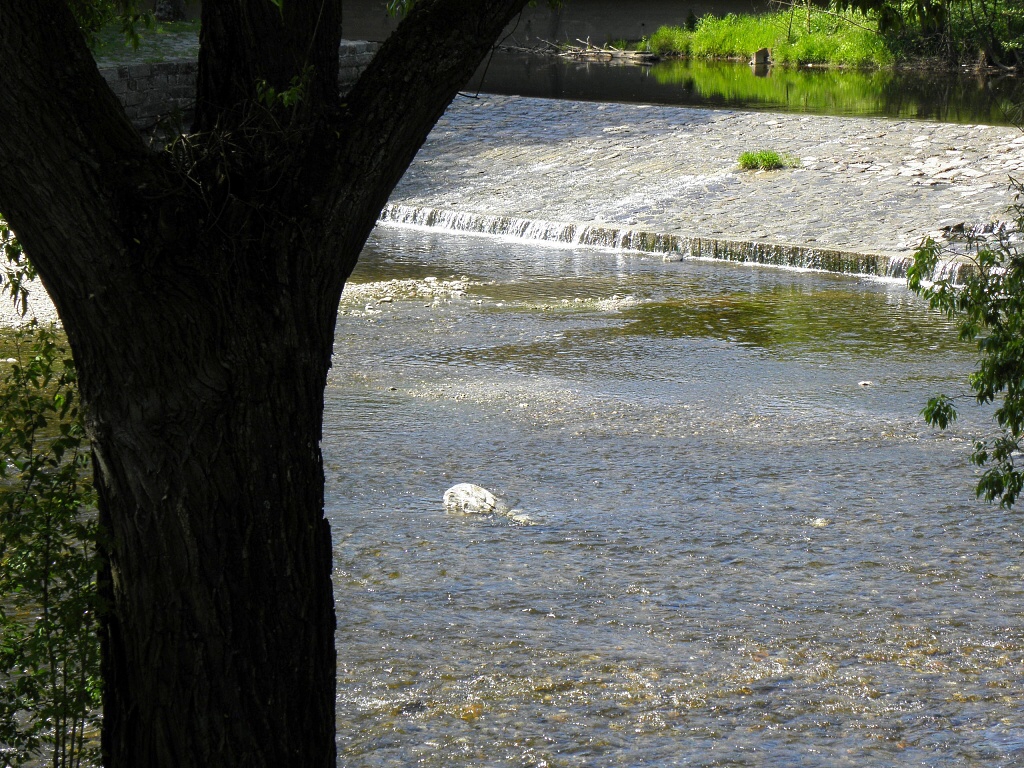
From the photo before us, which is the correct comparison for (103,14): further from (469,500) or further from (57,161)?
(469,500)

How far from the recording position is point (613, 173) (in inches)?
724

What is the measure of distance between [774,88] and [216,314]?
2756 cm

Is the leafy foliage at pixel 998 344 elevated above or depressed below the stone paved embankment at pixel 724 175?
below

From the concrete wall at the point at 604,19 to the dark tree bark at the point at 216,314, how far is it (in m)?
40.7

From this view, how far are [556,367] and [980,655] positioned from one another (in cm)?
547

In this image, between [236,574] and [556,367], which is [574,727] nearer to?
[236,574]

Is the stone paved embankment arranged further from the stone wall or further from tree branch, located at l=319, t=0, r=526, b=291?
tree branch, located at l=319, t=0, r=526, b=291

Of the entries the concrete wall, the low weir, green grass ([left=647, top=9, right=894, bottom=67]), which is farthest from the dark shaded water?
the low weir

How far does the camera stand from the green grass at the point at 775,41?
3512cm

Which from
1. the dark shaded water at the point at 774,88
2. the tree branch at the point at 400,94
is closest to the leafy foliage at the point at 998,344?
the tree branch at the point at 400,94

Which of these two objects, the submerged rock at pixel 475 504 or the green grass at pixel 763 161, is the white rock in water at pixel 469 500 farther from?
the green grass at pixel 763 161

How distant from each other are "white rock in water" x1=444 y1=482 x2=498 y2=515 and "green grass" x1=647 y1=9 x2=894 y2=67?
28.6m

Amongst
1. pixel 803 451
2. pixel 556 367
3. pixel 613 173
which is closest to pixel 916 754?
pixel 803 451

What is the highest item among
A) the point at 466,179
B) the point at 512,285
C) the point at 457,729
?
the point at 466,179
